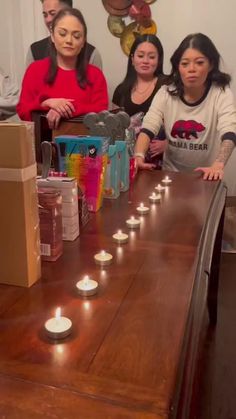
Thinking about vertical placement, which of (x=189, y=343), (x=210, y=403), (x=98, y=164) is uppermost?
(x=98, y=164)

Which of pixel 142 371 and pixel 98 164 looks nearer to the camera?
pixel 142 371

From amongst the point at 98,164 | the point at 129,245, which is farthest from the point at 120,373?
the point at 98,164

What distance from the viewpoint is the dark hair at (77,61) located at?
256 centimetres

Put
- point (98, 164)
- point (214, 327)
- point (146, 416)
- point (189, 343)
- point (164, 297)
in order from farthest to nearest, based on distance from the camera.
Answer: point (214, 327) < point (98, 164) < point (164, 297) < point (189, 343) < point (146, 416)

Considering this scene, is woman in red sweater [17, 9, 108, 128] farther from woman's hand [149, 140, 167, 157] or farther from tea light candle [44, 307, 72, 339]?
tea light candle [44, 307, 72, 339]

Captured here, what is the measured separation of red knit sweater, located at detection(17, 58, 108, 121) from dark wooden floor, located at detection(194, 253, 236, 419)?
4.23 ft

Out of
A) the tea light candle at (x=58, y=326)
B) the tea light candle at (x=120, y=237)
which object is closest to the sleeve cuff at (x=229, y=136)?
the tea light candle at (x=120, y=237)

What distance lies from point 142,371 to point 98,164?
0.74m

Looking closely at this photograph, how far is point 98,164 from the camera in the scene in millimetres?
1178

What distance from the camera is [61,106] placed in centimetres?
227

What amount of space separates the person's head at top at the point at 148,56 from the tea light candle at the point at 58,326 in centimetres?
241

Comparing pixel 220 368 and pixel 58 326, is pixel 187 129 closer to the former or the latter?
pixel 220 368

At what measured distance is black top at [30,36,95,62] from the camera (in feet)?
9.30

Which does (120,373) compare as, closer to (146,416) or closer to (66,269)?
(146,416)
